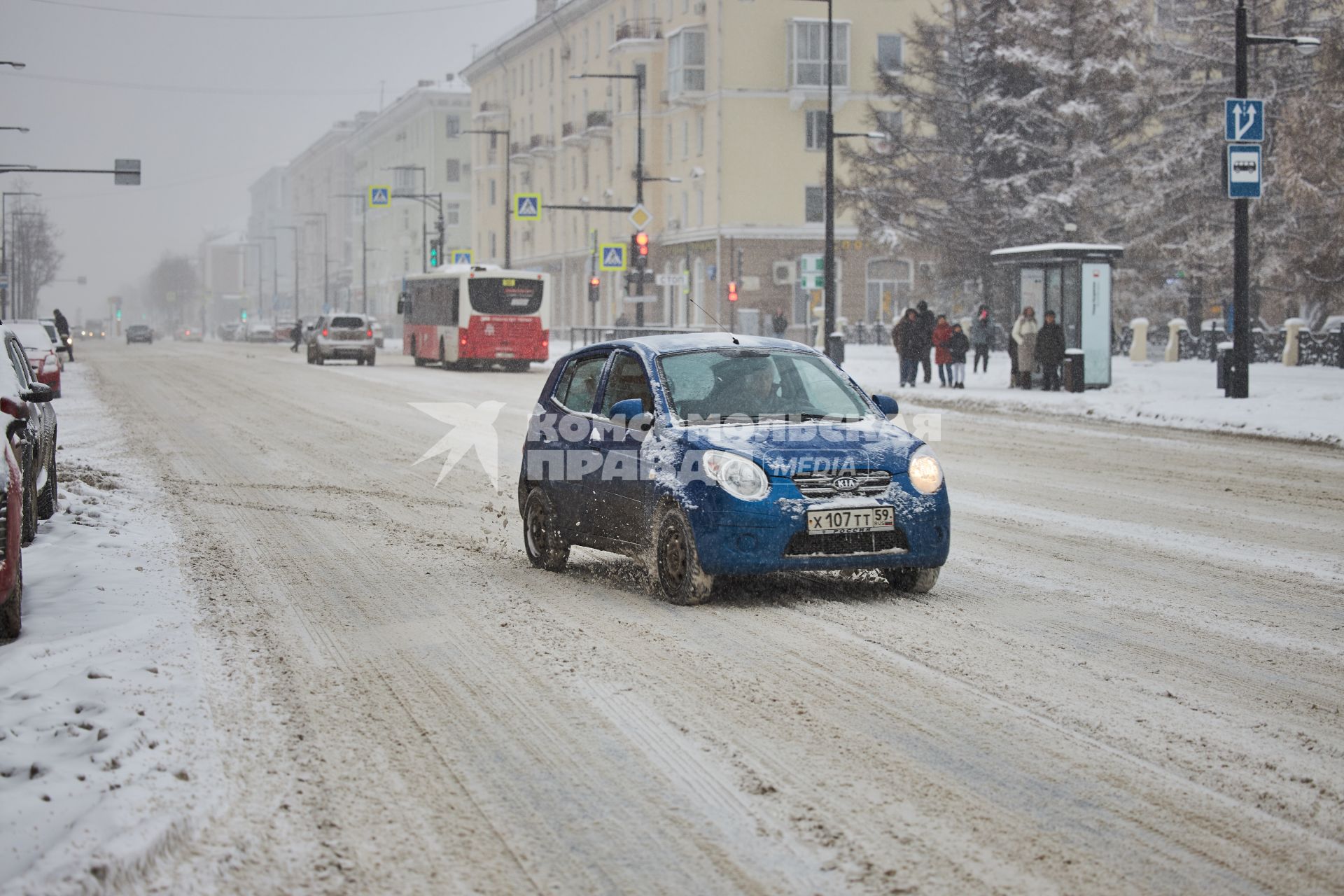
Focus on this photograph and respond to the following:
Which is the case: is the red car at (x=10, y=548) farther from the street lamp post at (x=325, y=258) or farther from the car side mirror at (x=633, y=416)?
the street lamp post at (x=325, y=258)

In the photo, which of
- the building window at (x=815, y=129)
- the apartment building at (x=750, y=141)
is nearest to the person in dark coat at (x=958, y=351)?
the apartment building at (x=750, y=141)

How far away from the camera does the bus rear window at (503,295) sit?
1847 inches

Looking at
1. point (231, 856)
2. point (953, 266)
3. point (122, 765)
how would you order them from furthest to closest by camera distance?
point (953, 266) < point (122, 765) < point (231, 856)

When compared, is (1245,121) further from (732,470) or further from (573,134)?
(573,134)

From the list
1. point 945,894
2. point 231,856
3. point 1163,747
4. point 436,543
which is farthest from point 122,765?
point 436,543

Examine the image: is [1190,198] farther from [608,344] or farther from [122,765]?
[122,765]

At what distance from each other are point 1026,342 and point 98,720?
93.9 feet

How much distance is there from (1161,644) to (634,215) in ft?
130

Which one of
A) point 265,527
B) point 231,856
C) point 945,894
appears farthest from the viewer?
point 265,527

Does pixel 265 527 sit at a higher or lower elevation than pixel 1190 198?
lower

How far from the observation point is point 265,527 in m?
13.1

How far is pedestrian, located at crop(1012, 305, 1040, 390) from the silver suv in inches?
932

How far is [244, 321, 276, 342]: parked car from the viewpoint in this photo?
10631 centimetres

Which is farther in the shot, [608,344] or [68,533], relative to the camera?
[68,533]
